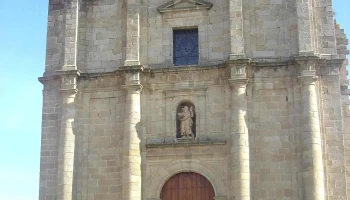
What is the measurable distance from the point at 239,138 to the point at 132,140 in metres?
3.52

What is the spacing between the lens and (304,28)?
19078mm

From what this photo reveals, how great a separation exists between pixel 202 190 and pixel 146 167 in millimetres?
2007

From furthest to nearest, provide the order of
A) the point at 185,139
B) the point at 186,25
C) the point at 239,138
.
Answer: the point at 186,25
the point at 185,139
the point at 239,138

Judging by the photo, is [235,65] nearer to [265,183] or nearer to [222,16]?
[222,16]

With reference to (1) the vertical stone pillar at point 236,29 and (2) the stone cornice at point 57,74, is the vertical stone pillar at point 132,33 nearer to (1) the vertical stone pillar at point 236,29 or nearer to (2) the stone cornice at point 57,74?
(2) the stone cornice at point 57,74

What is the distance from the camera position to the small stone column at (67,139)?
18828 mm

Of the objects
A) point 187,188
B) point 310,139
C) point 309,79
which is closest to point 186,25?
point 309,79

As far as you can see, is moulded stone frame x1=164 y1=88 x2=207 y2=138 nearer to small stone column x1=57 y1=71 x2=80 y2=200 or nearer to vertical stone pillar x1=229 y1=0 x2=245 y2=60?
vertical stone pillar x1=229 y1=0 x2=245 y2=60

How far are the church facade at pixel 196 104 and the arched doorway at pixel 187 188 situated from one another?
0.03 metres

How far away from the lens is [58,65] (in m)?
20.5

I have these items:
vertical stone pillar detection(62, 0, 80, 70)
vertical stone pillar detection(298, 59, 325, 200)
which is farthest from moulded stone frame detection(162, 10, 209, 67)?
vertical stone pillar detection(298, 59, 325, 200)

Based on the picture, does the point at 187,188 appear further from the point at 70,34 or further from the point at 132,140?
the point at 70,34

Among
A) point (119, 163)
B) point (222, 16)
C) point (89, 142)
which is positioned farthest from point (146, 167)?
point (222, 16)

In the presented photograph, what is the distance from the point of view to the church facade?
18.3 meters
